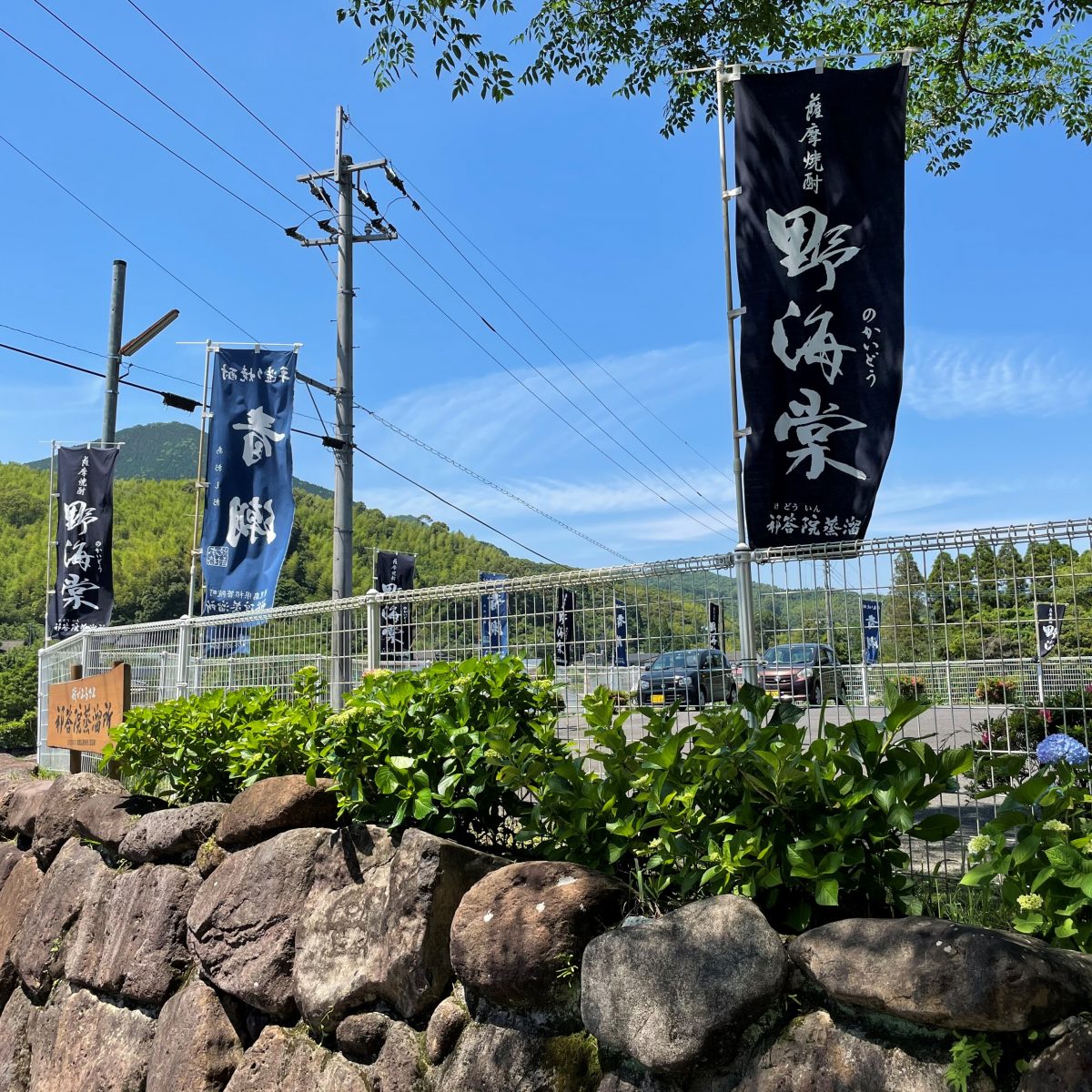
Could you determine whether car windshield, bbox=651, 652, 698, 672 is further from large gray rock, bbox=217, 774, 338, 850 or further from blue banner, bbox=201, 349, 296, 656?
blue banner, bbox=201, 349, 296, 656

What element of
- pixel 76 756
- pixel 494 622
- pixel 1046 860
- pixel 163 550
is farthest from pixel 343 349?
pixel 163 550

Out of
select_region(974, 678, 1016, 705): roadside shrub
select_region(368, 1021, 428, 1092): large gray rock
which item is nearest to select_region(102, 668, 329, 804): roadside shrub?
select_region(368, 1021, 428, 1092): large gray rock

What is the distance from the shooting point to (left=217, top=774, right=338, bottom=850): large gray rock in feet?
13.8

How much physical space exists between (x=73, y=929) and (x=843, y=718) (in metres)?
4.59

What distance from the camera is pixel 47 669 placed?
10.1 metres

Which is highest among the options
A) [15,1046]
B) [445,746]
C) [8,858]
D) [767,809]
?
[445,746]

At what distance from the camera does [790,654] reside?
352 cm

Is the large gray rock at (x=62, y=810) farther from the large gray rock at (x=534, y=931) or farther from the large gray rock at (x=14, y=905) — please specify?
the large gray rock at (x=534, y=931)

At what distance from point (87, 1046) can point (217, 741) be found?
1715 mm

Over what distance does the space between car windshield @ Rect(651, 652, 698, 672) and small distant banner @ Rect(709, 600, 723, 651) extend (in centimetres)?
9

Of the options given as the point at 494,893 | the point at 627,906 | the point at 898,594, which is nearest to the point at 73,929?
the point at 494,893

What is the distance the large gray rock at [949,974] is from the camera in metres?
2.06

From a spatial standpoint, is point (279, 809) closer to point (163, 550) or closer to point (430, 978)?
point (430, 978)

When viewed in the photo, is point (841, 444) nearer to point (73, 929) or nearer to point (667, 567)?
point (667, 567)
